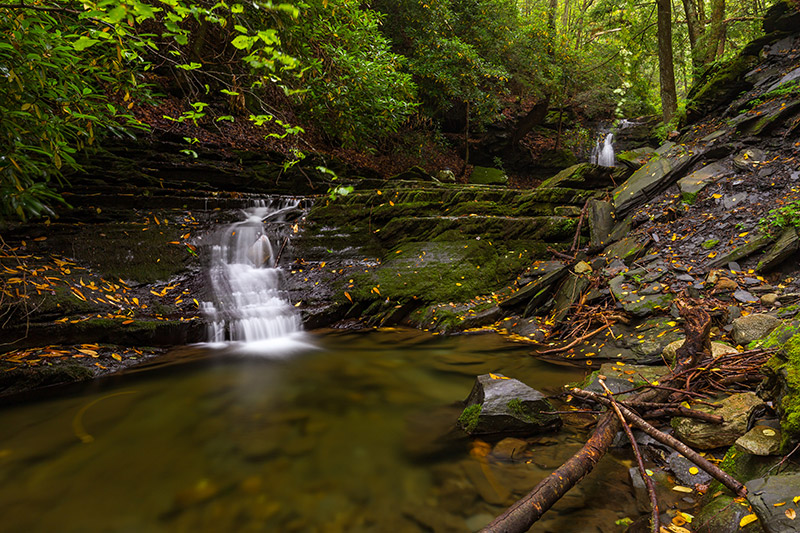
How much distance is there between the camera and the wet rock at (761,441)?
5.84ft

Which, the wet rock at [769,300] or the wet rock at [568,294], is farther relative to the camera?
the wet rock at [568,294]

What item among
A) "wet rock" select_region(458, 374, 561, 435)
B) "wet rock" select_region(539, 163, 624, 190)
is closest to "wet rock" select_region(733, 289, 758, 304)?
"wet rock" select_region(458, 374, 561, 435)

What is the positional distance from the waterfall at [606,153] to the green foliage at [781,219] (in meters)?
12.8

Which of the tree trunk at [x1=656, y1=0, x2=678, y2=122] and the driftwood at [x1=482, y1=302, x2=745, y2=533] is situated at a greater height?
the tree trunk at [x1=656, y1=0, x2=678, y2=122]

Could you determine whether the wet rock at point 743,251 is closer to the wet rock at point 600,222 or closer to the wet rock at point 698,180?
the wet rock at point 698,180

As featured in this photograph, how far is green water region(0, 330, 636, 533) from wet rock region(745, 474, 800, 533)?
26.3 inches

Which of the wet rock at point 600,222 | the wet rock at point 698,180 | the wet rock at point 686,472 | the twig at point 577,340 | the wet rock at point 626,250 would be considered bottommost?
the twig at point 577,340

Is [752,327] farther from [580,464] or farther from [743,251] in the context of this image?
[580,464]

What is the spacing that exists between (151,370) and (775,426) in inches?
216

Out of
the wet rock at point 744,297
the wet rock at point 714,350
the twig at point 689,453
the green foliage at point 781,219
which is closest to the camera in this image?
the twig at point 689,453

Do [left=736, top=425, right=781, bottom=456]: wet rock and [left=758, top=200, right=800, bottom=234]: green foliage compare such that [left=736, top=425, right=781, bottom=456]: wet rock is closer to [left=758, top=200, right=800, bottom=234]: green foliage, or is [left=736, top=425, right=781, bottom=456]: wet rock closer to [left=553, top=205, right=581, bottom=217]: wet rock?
[left=758, top=200, right=800, bottom=234]: green foliage

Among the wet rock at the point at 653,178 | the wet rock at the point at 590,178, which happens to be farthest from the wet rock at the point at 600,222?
the wet rock at the point at 590,178

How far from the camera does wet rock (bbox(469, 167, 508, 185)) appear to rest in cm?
1496

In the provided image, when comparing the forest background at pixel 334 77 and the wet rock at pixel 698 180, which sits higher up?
the forest background at pixel 334 77
